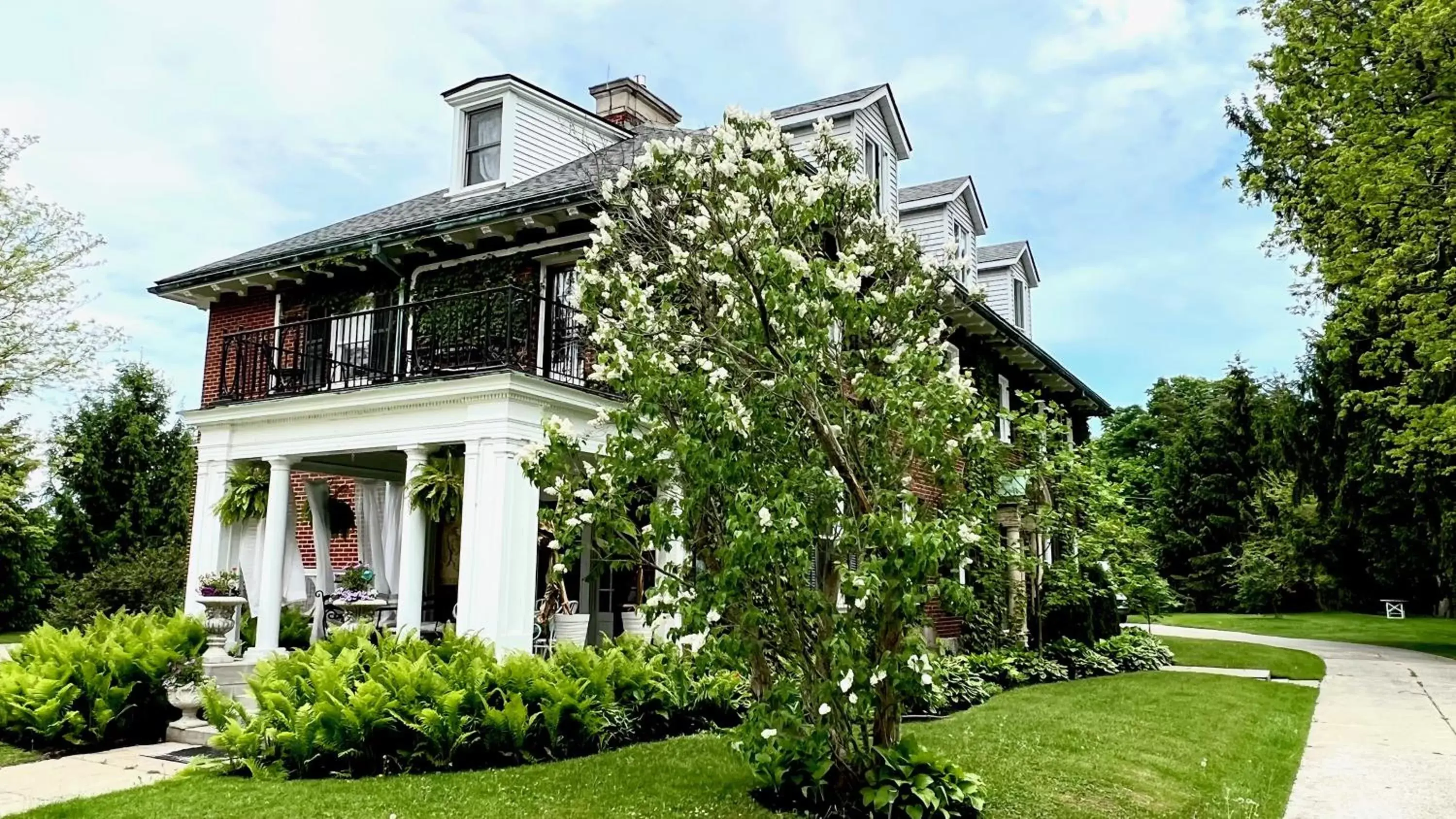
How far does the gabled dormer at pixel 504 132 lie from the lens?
1470 cm

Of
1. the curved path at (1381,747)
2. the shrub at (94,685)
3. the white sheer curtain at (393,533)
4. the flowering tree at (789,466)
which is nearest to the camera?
the flowering tree at (789,466)

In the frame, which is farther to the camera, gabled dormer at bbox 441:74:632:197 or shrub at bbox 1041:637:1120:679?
shrub at bbox 1041:637:1120:679

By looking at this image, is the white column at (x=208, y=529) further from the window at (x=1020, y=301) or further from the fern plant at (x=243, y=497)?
the window at (x=1020, y=301)

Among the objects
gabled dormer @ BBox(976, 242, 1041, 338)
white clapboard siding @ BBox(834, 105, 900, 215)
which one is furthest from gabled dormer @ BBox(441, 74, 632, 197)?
gabled dormer @ BBox(976, 242, 1041, 338)

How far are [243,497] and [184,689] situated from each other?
3122 millimetres

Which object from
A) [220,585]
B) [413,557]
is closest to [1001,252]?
[413,557]

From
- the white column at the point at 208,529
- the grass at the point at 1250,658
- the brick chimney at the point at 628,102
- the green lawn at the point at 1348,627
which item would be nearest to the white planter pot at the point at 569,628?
the white column at the point at 208,529

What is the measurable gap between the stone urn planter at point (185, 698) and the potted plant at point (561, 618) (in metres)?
3.56

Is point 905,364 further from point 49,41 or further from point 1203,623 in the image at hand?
point 1203,623

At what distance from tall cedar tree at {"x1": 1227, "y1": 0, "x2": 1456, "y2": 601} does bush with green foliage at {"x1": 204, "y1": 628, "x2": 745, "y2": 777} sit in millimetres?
12072

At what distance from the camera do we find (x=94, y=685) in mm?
9133

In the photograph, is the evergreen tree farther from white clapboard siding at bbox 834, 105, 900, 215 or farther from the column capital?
white clapboard siding at bbox 834, 105, 900, 215

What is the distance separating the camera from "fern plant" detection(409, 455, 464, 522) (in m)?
10.6

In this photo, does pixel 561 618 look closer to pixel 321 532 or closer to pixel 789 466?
pixel 321 532
